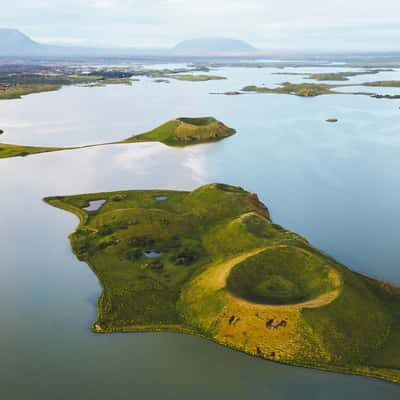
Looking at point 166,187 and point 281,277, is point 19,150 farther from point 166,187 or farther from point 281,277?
point 281,277

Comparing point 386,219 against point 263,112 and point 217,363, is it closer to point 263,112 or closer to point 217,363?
point 217,363

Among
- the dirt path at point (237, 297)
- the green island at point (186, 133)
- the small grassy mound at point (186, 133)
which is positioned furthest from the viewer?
the small grassy mound at point (186, 133)

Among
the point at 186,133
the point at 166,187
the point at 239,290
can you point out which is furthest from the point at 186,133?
the point at 239,290

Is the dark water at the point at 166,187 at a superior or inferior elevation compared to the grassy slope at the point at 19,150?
inferior

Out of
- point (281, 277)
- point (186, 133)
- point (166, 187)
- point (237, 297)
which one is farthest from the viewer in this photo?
point (186, 133)

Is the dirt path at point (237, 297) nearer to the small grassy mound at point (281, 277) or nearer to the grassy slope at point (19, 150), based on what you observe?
the small grassy mound at point (281, 277)

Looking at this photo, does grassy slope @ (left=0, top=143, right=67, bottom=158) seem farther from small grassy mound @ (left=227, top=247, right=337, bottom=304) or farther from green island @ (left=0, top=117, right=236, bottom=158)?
small grassy mound @ (left=227, top=247, right=337, bottom=304)

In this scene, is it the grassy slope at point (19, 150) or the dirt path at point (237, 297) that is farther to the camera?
the grassy slope at point (19, 150)

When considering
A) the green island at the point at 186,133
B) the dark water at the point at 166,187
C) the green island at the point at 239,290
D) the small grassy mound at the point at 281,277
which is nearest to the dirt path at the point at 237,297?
the green island at the point at 239,290
